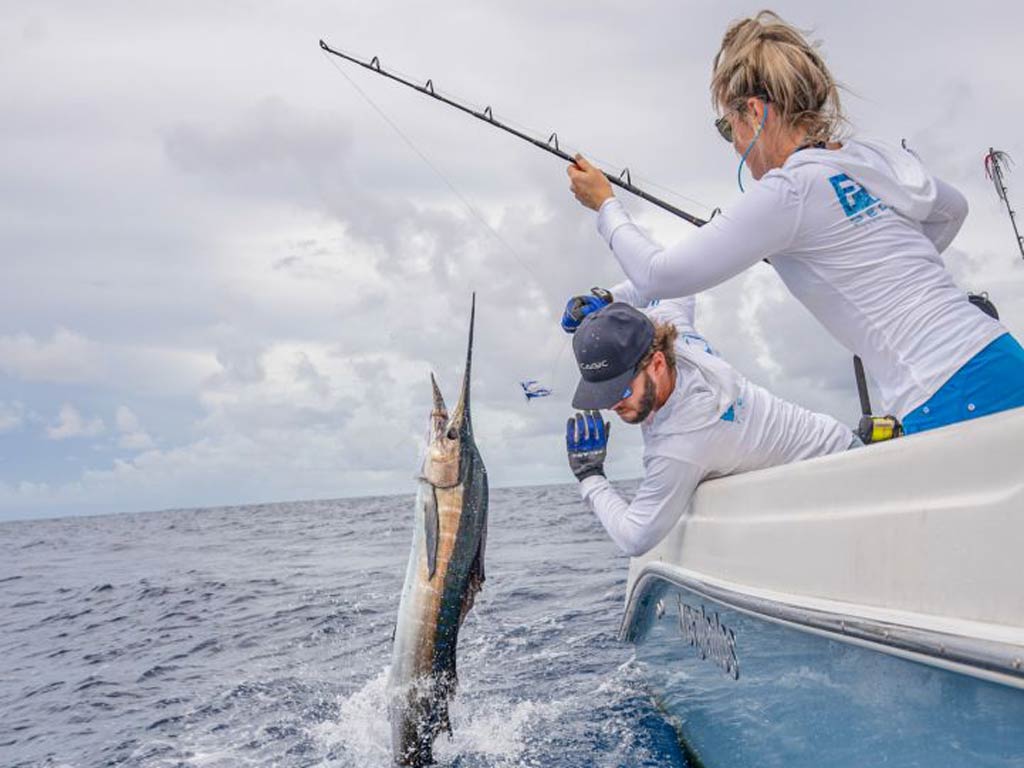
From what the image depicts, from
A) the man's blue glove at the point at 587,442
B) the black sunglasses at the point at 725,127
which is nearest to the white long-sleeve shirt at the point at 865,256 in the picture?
the black sunglasses at the point at 725,127

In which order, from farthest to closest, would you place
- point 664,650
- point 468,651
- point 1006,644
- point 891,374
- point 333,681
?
point 468,651
point 333,681
point 664,650
point 891,374
point 1006,644

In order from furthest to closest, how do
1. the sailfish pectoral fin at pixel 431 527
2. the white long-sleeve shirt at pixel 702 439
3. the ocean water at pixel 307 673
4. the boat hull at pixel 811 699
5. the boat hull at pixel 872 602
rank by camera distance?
the ocean water at pixel 307 673
the sailfish pectoral fin at pixel 431 527
the white long-sleeve shirt at pixel 702 439
the boat hull at pixel 811 699
the boat hull at pixel 872 602

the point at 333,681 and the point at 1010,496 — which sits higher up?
the point at 1010,496

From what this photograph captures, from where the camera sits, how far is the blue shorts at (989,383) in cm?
236

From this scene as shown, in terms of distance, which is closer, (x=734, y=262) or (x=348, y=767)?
(x=734, y=262)

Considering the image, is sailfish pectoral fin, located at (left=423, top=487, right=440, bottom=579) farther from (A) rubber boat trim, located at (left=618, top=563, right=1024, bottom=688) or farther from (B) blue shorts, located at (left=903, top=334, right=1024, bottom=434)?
(B) blue shorts, located at (left=903, top=334, right=1024, bottom=434)

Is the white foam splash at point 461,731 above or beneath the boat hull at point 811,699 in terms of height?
beneath

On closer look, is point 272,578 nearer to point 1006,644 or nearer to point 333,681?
point 333,681

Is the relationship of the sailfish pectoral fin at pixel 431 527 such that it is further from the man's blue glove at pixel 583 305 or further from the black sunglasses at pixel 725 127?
the black sunglasses at pixel 725 127

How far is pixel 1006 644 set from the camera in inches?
62.2

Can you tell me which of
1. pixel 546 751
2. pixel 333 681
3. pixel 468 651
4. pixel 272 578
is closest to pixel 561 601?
pixel 468 651

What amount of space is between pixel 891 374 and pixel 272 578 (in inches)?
521

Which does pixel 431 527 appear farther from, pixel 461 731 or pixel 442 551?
pixel 461 731

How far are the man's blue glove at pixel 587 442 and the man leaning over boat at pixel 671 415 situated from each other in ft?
0.84
